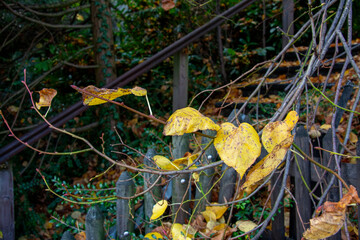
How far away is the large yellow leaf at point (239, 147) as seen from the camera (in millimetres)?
619

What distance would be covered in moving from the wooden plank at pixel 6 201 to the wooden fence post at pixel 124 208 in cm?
67

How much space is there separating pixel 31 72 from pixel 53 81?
0.36m

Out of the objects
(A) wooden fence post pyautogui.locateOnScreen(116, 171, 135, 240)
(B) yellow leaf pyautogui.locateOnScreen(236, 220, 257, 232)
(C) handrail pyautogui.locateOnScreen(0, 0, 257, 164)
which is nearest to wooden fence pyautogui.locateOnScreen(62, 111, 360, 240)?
(A) wooden fence post pyautogui.locateOnScreen(116, 171, 135, 240)

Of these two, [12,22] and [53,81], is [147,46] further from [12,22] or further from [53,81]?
[12,22]

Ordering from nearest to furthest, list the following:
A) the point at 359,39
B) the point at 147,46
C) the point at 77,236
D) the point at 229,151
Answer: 1. the point at 229,151
2. the point at 77,236
3. the point at 359,39
4. the point at 147,46

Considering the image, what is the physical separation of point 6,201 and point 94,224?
2.18ft

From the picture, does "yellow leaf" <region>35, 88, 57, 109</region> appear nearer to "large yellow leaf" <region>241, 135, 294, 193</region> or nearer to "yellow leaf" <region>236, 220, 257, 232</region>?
"large yellow leaf" <region>241, 135, 294, 193</region>

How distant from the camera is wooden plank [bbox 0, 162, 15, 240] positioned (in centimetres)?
158

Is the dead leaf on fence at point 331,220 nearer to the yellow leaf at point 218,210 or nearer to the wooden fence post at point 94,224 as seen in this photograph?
the yellow leaf at point 218,210

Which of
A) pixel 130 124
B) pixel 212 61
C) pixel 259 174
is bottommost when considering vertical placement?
pixel 259 174

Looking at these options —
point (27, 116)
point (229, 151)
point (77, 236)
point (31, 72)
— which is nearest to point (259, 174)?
point (229, 151)

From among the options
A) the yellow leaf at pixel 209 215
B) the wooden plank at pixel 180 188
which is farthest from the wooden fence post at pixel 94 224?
the yellow leaf at pixel 209 215

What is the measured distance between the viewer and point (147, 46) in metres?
3.79

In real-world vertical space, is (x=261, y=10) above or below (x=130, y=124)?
above
